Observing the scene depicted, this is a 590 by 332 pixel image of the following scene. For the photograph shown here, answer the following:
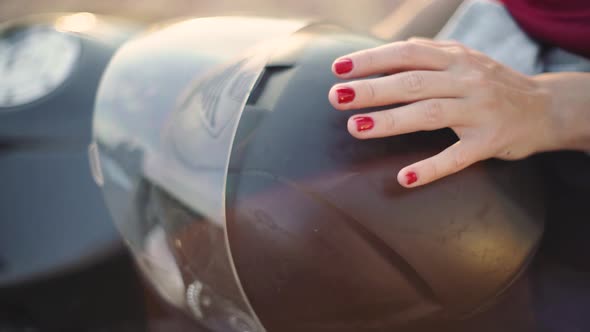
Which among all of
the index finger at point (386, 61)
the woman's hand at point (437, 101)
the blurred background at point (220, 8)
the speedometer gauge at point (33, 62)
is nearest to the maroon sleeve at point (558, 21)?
the woman's hand at point (437, 101)

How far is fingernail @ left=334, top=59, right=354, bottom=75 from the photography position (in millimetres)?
847

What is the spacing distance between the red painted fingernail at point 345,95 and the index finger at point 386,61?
44 mm

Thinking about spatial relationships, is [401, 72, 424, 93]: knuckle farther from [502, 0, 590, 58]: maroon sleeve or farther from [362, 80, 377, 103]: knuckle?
[502, 0, 590, 58]: maroon sleeve

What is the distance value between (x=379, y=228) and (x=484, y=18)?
0.61 metres

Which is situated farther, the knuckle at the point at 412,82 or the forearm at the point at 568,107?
the forearm at the point at 568,107

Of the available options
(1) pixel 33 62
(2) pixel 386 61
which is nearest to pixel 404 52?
(2) pixel 386 61

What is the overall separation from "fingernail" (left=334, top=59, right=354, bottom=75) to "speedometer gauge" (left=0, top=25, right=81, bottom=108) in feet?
2.09

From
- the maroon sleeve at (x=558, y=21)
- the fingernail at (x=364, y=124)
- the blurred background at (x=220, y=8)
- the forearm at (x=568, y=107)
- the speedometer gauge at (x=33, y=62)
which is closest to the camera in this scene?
the fingernail at (x=364, y=124)

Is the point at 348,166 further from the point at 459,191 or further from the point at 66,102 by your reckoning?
the point at 66,102

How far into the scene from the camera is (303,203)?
0.81m

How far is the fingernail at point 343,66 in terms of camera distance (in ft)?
2.78

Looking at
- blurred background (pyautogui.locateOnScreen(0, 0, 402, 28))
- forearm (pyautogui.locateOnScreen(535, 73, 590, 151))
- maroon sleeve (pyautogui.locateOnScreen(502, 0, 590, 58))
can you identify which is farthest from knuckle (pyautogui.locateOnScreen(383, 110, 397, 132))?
blurred background (pyautogui.locateOnScreen(0, 0, 402, 28))

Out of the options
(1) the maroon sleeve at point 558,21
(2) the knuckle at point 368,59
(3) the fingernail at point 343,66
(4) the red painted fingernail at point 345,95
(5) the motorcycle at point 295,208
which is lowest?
(5) the motorcycle at point 295,208

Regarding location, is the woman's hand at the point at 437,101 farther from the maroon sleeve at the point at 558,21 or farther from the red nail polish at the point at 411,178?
the maroon sleeve at the point at 558,21
